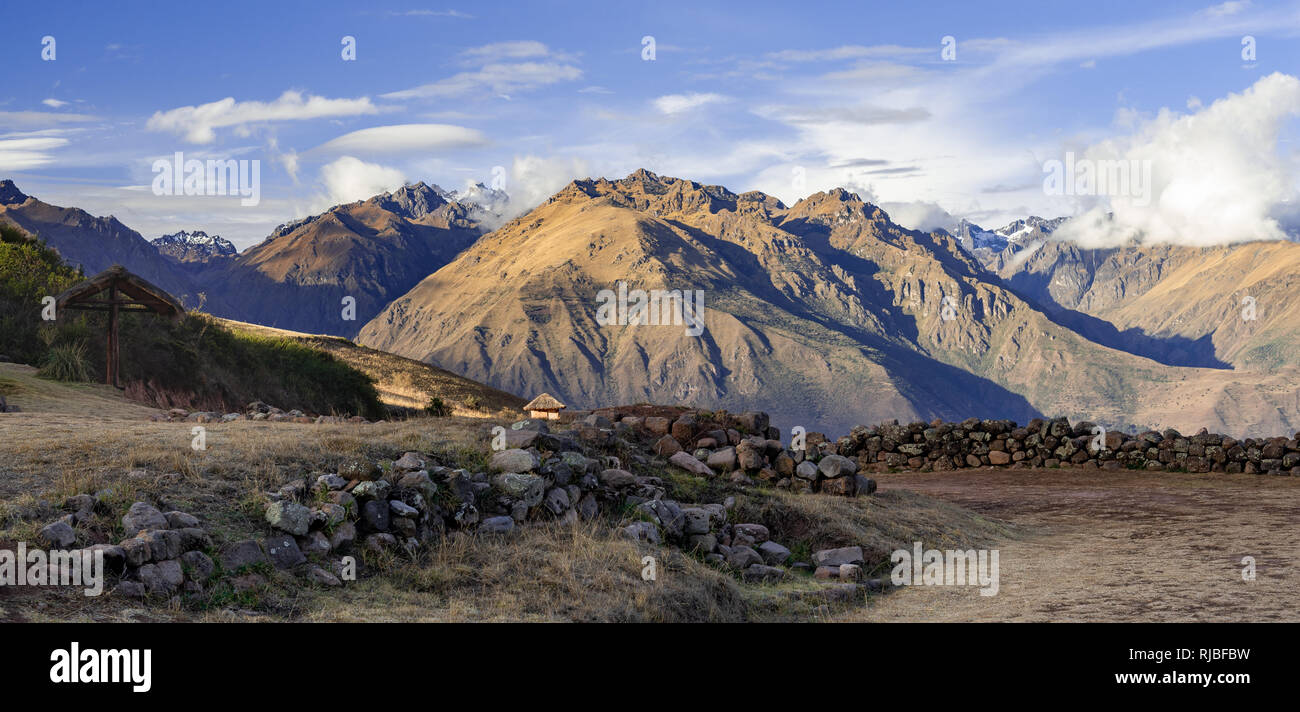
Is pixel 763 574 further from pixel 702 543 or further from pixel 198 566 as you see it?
pixel 198 566

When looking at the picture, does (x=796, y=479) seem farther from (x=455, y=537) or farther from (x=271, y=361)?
(x=271, y=361)

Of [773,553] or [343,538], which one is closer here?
[343,538]

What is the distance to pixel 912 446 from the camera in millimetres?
26797

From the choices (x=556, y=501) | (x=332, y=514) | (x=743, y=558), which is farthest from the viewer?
(x=556, y=501)

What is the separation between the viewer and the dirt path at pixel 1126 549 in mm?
9391

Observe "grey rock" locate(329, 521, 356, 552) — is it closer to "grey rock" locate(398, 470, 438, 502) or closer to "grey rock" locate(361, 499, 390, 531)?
"grey rock" locate(361, 499, 390, 531)

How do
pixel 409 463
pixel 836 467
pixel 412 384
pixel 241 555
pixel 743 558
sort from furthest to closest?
1. pixel 412 384
2. pixel 836 467
3. pixel 743 558
4. pixel 409 463
5. pixel 241 555

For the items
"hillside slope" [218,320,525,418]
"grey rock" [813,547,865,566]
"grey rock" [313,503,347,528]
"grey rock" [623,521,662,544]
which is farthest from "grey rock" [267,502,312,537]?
"hillside slope" [218,320,525,418]

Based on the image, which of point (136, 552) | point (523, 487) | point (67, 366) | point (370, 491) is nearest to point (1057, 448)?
point (523, 487)

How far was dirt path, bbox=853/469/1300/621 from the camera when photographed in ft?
30.8

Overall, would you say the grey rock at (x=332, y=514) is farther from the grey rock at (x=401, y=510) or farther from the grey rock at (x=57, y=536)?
the grey rock at (x=57, y=536)

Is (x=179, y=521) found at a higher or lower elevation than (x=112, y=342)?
lower

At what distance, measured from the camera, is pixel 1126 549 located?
45.0ft
